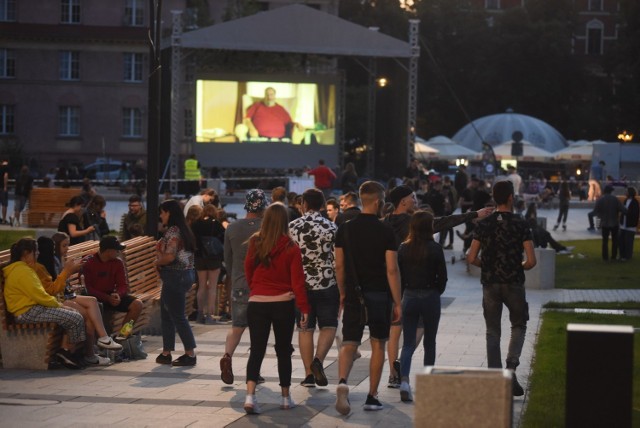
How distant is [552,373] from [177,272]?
385cm

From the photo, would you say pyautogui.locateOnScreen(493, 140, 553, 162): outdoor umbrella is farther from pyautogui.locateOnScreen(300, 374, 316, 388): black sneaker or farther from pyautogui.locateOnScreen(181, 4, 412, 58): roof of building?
pyautogui.locateOnScreen(300, 374, 316, 388): black sneaker

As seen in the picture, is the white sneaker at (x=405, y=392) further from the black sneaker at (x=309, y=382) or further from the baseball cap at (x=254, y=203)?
the baseball cap at (x=254, y=203)

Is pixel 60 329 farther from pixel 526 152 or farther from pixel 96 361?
pixel 526 152

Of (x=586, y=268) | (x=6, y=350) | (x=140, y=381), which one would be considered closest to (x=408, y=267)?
(x=140, y=381)

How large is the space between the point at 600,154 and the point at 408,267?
162 feet

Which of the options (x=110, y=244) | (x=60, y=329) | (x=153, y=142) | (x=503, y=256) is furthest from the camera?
(x=153, y=142)

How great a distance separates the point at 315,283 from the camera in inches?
458

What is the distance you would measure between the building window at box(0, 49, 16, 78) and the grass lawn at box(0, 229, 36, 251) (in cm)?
Result: 4273

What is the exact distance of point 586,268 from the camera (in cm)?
2748

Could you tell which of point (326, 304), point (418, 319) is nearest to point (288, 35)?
point (326, 304)

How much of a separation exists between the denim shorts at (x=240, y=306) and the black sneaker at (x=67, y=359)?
1829 millimetres

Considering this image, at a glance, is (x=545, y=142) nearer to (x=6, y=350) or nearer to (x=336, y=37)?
(x=336, y=37)

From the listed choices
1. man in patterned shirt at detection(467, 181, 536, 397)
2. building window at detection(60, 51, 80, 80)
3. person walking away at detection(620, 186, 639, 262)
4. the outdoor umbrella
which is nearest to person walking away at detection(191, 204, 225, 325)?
man in patterned shirt at detection(467, 181, 536, 397)

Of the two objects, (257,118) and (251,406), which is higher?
(257,118)
